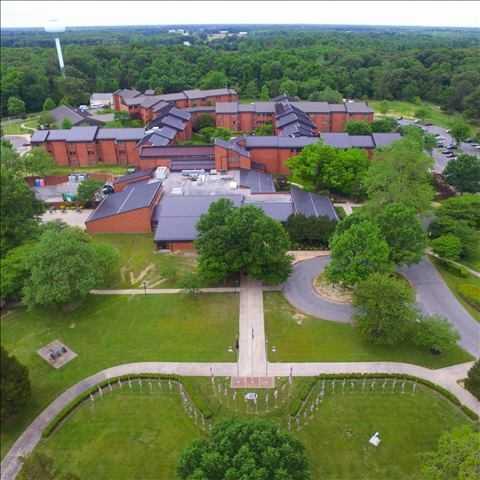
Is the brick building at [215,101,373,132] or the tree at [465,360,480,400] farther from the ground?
the brick building at [215,101,373,132]

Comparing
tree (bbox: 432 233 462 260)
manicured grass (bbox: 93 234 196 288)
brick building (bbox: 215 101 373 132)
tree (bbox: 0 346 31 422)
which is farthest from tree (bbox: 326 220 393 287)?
brick building (bbox: 215 101 373 132)

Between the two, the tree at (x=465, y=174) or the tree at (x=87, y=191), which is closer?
the tree at (x=465, y=174)

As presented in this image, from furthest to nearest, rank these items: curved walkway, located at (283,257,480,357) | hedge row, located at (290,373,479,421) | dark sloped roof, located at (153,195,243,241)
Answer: dark sloped roof, located at (153,195,243,241) < curved walkway, located at (283,257,480,357) < hedge row, located at (290,373,479,421)

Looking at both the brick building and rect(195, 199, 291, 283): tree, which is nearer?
rect(195, 199, 291, 283): tree

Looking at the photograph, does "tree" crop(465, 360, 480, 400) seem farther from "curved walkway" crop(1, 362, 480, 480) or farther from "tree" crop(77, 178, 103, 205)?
"tree" crop(77, 178, 103, 205)

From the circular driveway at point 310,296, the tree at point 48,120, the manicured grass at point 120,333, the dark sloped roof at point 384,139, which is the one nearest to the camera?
the manicured grass at point 120,333

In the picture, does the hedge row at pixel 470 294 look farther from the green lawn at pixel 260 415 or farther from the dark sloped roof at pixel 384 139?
the dark sloped roof at pixel 384 139

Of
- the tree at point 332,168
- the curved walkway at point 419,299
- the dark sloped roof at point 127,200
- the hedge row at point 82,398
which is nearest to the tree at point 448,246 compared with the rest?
the curved walkway at point 419,299
